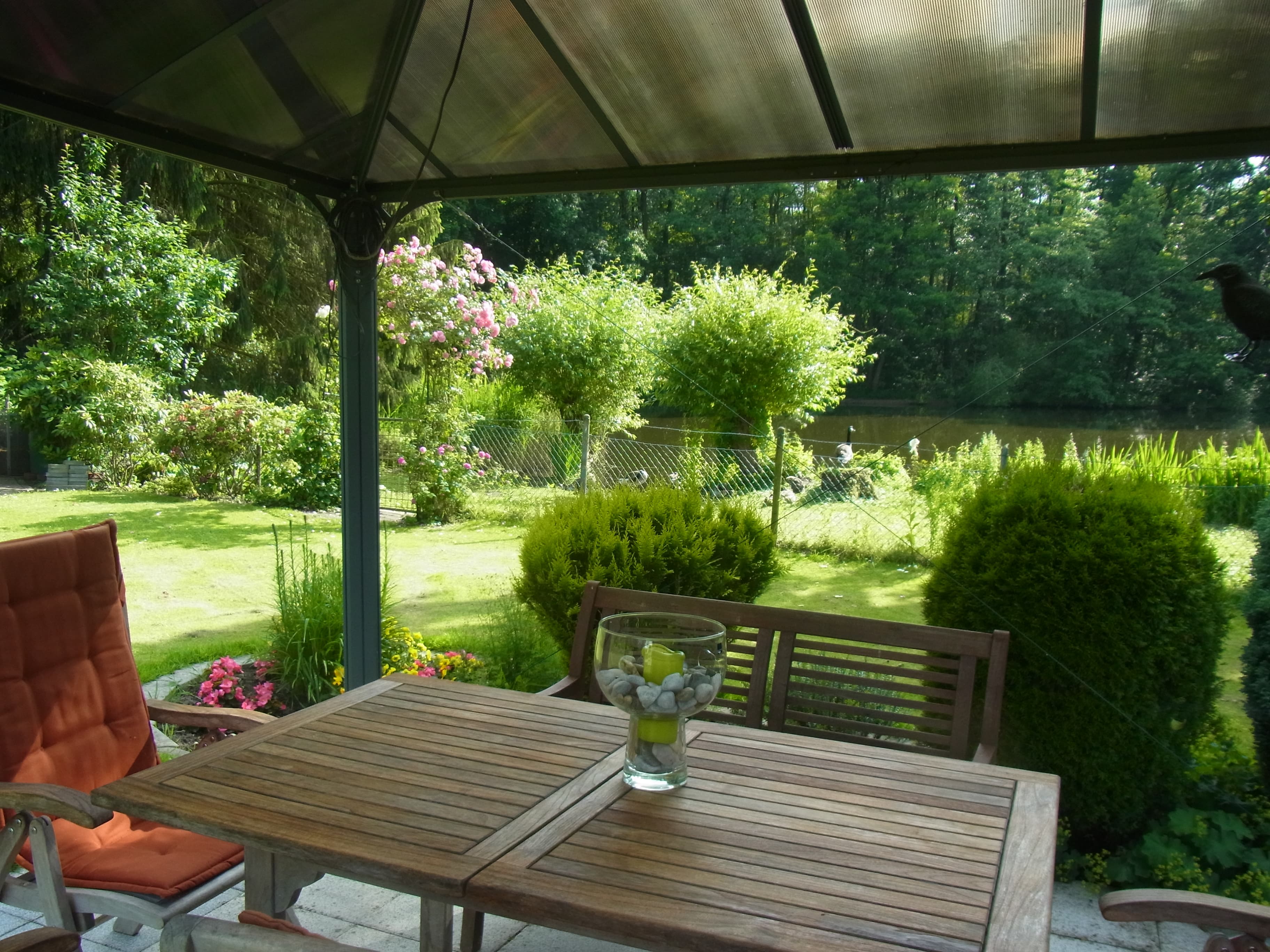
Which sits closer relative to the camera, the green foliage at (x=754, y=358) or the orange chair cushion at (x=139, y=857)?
the orange chair cushion at (x=139, y=857)

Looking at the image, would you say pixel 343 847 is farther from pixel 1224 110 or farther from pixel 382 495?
pixel 382 495

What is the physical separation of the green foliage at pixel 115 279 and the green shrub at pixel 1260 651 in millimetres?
5923

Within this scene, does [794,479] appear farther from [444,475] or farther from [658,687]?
[658,687]

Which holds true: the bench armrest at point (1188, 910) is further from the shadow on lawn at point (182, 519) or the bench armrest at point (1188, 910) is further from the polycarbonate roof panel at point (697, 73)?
the shadow on lawn at point (182, 519)

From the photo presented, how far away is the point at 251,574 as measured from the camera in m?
6.14

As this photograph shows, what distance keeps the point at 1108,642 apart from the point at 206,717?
8.12 feet

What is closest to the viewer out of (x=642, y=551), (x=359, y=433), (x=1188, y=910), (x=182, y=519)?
(x=1188, y=910)

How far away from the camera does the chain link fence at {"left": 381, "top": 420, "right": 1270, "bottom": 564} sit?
163 inches

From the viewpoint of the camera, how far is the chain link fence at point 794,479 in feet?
13.6

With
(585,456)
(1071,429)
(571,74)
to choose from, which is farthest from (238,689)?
(1071,429)

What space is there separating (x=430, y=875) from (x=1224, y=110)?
2485 mm

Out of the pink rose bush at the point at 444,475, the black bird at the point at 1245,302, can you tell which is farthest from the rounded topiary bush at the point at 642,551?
the pink rose bush at the point at 444,475

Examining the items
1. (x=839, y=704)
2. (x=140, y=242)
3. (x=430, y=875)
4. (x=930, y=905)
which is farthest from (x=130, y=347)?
(x=930, y=905)

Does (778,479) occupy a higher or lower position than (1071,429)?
lower
